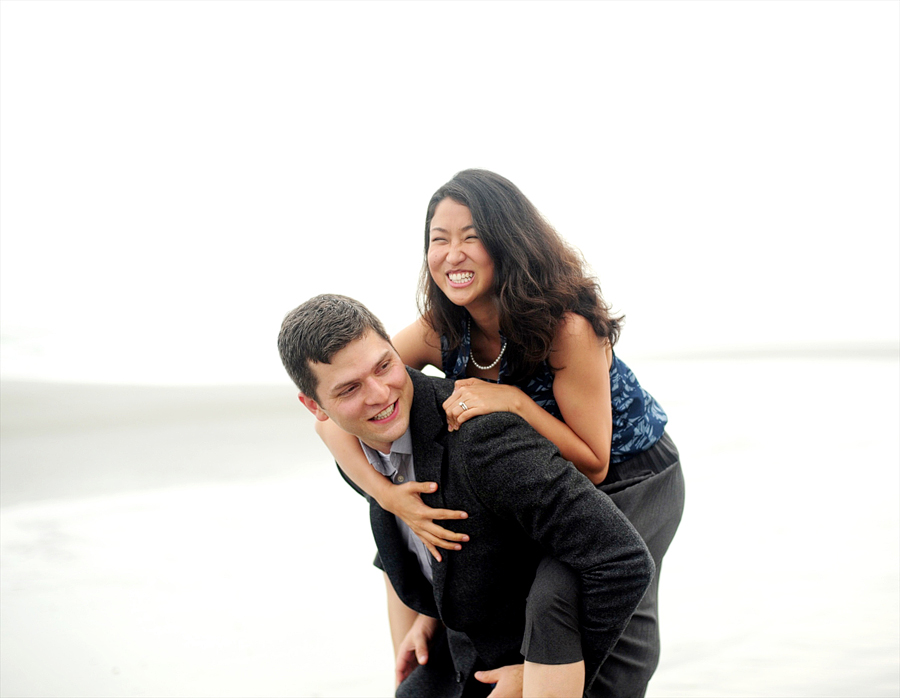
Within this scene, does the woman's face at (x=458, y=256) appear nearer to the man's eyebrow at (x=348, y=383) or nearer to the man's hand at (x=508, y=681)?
the man's eyebrow at (x=348, y=383)

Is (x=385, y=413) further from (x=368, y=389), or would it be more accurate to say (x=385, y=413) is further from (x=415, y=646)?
(x=415, y=646)

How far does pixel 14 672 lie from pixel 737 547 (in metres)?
3.06

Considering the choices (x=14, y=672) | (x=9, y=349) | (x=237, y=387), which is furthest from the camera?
(x=237, y=387)

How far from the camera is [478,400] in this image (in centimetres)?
165

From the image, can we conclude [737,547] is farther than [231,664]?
Yes

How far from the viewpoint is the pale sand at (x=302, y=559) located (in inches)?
114

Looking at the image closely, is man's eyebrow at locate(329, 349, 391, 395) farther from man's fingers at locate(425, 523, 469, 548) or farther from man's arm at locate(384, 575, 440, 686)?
man's arm at locate(384, 575, 440, 686)

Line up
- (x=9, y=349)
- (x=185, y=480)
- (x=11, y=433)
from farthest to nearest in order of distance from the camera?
(x=9, y=349) < (x=11, y=433) < (x=185, y=480)

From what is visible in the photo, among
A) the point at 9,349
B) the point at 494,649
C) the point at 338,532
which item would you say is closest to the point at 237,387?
the point at 9,349

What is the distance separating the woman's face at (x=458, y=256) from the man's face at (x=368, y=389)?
0.29 meters

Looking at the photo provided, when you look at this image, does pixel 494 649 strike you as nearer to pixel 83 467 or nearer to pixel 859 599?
pixel 859 599

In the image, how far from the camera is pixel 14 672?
2.95 metres

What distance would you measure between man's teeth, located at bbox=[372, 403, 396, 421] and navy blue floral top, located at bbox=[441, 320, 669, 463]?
394 millimetres

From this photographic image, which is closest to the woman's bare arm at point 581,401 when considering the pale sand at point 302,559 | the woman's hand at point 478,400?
the woman's hand at point 478,400
